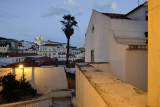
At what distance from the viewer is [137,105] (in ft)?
4.17

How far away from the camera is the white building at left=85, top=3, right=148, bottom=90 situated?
591 centimetres

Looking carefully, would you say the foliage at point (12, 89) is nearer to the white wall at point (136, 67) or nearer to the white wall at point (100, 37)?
the white wall at point (100, 37)

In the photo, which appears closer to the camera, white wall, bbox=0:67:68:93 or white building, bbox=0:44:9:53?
white wall, bbox=0:67:68:93

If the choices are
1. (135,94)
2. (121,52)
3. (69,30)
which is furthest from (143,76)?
(69,30)

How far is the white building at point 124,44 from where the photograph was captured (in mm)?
5910

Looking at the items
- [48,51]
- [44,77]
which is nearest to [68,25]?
[44,77]

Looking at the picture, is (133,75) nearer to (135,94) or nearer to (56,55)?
(135,94)

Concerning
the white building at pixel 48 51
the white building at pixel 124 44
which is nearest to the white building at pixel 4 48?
the white building at pixel 48 51

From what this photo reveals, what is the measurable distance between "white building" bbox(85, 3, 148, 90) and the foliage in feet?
20.9

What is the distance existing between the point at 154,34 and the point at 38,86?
9.75 metres

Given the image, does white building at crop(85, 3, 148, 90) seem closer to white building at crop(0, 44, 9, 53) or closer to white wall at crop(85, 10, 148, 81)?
white wall at crop(85, 10, 148, 81)

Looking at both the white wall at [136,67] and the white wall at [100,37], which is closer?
the white wall at [136,67]

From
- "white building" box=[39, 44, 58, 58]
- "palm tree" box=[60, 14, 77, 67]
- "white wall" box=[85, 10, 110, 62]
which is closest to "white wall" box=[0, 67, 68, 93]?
"white wall" box=[85, 10, 110, 62]

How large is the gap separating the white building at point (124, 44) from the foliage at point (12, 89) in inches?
250
